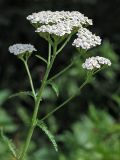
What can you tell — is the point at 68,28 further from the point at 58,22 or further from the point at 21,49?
the point at 21,49

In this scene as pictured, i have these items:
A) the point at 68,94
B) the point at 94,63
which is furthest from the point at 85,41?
the point at 68,94

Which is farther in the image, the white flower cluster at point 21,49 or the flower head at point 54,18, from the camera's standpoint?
the white flower cluster at point 21,49

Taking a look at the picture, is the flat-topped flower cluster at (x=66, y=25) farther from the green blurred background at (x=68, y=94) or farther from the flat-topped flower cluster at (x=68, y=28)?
the green blurred background at (x=68, y=94)

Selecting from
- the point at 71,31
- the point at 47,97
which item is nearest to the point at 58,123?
the point at 47,97

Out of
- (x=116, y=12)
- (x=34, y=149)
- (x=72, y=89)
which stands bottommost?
(x=34, y=149)

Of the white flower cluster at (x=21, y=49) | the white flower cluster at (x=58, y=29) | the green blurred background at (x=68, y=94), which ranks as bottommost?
the green blurred background at (x=68, y=94)

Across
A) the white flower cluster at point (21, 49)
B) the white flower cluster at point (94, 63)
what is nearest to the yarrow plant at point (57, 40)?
the white flower cluster at point (94, 63)

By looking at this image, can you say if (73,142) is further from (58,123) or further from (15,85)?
(15,85)
